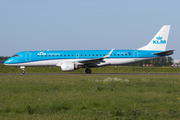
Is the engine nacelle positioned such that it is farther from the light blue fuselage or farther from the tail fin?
the tail fin

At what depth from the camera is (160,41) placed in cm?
3612

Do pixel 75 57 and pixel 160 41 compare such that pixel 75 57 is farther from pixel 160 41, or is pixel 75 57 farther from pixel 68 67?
pixel 160 41

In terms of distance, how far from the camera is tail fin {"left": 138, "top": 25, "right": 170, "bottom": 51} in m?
36.0

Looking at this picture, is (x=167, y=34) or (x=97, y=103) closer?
(x=97, y=103)

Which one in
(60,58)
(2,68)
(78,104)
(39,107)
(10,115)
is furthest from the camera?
(2,68)

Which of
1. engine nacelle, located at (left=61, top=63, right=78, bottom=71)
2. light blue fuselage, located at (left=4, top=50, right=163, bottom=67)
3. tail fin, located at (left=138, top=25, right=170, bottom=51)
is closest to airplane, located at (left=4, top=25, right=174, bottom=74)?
light blue fuselage, located at (left=4, top=50, right=163, bottom=67)

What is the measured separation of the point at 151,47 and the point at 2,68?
30.2 m

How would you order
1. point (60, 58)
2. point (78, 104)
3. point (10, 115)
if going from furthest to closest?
point (60, 58), point (78, 104), point (10, 115)

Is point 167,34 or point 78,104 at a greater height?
point 167,34

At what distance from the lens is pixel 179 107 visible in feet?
31.1

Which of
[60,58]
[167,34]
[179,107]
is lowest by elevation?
[179,107]

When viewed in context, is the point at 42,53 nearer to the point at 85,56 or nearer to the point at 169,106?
the point at 85,56

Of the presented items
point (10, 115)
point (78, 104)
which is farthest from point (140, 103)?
point (10, 115)

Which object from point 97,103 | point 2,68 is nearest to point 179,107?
point 97,103
